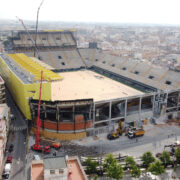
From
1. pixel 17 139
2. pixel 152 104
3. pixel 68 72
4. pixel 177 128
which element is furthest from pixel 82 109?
pixel 68 72

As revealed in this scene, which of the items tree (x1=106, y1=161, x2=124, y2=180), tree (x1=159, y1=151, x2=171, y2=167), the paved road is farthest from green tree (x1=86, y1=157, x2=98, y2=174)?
tree (x1=159, y1=151, x2=171, y2=167)

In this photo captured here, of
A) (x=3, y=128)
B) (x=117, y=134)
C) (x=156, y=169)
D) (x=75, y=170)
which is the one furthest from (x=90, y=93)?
(x=75, y=170)

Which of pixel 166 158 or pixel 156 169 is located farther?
pixel 166 158

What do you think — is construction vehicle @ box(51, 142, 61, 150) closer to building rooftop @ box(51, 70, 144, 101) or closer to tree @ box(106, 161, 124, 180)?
building rooftop @ box(51, 70, 144, 101)

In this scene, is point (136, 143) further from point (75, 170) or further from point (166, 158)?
point (75, 170)

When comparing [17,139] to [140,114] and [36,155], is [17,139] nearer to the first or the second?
[36,155]
